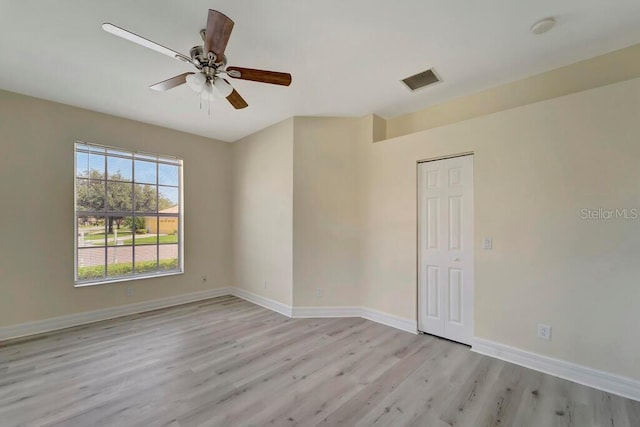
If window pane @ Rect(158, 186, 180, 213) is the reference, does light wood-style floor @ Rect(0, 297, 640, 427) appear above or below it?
below

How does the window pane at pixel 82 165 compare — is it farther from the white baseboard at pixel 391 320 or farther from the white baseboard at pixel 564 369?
the white baseboard at pixel 564 369

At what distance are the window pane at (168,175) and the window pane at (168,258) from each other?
3.44 ft

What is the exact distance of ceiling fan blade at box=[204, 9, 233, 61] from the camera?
5.27 feet

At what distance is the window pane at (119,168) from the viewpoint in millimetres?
3863

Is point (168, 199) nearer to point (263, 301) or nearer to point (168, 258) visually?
point (168, 258)

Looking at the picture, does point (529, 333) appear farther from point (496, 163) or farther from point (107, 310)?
point (107, 310)

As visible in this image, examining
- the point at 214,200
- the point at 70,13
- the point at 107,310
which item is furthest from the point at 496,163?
the point at 107,310

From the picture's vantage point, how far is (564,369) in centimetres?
233

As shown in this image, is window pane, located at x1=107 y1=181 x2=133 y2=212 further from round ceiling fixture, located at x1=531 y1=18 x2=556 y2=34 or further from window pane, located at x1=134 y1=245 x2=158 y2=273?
round ceiling fixture, located at x1=531 y1=18 x2=556 y2=34

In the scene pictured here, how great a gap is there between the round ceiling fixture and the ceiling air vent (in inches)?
32.3

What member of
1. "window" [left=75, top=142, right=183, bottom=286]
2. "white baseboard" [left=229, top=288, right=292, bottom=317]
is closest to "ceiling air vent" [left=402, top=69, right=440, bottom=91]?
"white baseboard" [left=229, top=288, right=292, bottom=317]

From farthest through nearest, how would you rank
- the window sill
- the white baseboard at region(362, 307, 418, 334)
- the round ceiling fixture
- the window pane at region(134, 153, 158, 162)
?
the window pane at region(134, 153, 158, 162) < the window sill < the white baseboard at region(362, 307, 418, 334) < the round ceiling fixture

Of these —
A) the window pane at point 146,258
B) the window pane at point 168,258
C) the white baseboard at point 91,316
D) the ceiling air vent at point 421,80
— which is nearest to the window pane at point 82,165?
the window pane at point 146,258

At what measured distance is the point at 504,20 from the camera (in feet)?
6.59
